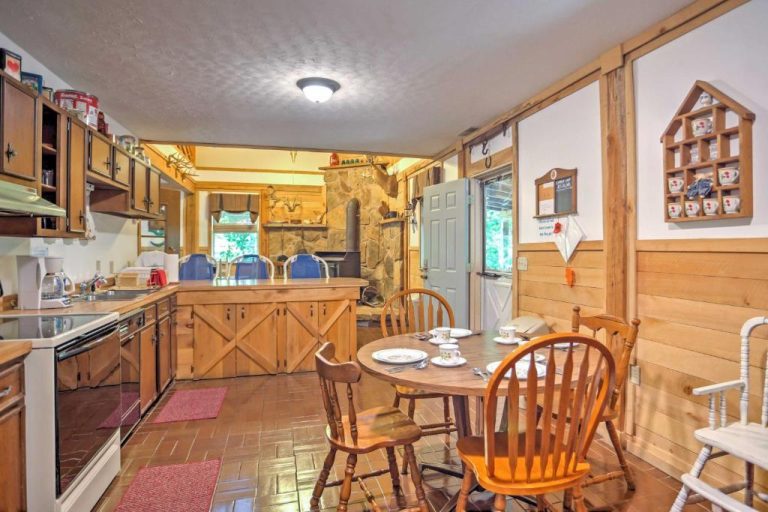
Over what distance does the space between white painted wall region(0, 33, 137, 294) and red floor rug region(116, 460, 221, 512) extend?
1.37m

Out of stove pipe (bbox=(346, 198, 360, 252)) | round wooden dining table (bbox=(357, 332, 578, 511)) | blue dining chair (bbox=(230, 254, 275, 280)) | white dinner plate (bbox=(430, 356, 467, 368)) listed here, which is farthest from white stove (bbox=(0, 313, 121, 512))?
stove pipe (bbox=(346, 198, 360, 252))

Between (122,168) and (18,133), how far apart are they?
140 centimetres

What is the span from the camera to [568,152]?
303cm

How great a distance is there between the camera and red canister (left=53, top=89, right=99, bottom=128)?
2.62 metres

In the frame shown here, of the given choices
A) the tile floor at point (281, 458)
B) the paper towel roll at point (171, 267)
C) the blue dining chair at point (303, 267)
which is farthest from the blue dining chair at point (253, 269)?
the tile floor at point (281, 458)

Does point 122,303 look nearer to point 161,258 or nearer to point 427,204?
point 161,258

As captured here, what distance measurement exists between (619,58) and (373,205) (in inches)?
231

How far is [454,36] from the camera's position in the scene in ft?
8.01

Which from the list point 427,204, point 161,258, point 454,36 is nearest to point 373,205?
point 427,204

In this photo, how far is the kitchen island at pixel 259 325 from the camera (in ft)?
12.9

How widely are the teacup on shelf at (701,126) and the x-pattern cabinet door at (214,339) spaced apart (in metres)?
3.70

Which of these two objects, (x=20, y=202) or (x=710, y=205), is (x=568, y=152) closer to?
(x=710, y=205)

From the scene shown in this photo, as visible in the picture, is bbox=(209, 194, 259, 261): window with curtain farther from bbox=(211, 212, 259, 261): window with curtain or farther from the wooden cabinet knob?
the wooden cabinet knob

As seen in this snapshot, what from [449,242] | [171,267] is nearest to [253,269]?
[171,267]
